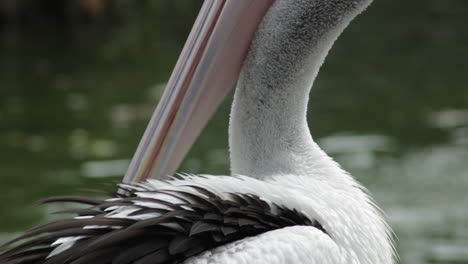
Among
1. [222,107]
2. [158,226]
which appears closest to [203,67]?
[158,226]

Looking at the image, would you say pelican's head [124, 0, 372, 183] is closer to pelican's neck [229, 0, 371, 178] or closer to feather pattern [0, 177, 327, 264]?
pelican's neck [229, 0, 371, 178]

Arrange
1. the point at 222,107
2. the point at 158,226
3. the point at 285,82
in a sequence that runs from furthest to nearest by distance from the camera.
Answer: the point at 222,107
the point at 285,82
the point at 158,226

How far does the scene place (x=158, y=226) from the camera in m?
2.42

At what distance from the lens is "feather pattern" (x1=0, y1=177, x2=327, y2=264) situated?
237cm

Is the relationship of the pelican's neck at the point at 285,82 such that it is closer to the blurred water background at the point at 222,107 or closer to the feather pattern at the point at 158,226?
the feather pattern at the point at 158,226

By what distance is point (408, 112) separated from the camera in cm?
910

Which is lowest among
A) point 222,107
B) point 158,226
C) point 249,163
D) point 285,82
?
point 158,226

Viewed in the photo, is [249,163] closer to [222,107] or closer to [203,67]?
[203,67]

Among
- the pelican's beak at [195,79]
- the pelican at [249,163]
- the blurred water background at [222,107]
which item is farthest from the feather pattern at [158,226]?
the blurred water background at [222,107]

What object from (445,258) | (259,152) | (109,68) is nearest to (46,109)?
(109,68)

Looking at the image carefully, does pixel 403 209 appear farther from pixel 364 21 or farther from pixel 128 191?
pixel 364 21

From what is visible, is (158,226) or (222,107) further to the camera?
(222,107)

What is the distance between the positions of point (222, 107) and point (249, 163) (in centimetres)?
682

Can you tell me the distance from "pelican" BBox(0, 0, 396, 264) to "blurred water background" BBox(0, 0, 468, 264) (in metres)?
3.29
